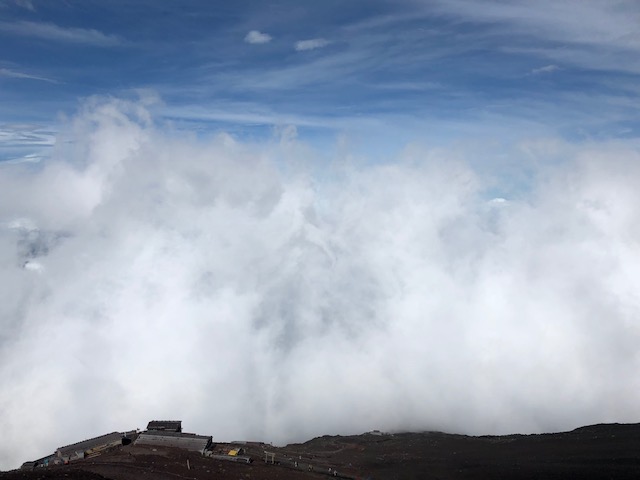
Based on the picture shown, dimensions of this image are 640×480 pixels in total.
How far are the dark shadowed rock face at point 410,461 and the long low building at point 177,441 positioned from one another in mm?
1972

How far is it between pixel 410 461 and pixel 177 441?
29.2 metres

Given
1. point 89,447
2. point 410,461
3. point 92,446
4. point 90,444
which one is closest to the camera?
point 89,447

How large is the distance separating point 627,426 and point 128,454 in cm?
7479

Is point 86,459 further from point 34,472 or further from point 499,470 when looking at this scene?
point 499,470

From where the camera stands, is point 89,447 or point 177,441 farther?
point 89,447

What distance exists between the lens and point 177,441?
58656 mm

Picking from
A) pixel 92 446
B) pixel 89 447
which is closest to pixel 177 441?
pixel 92 446

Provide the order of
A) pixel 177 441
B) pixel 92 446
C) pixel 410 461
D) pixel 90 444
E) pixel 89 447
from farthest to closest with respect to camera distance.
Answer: pixel 90 444, pixel 410 461, pixel 92 446, pixel 89 447, pixel 177 441

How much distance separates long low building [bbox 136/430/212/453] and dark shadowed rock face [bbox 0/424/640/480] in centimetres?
197

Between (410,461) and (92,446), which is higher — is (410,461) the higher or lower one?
the lower one

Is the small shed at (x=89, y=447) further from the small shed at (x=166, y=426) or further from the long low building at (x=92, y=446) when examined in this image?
the small shed at (x=166, y=426)

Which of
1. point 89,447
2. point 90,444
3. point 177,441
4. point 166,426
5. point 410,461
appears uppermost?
point 166,426

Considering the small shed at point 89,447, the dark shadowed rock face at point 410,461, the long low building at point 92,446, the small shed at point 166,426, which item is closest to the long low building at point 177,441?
the dark shadowed rock face at point 410,461

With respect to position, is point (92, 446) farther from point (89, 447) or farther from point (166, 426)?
point (166, 426)
